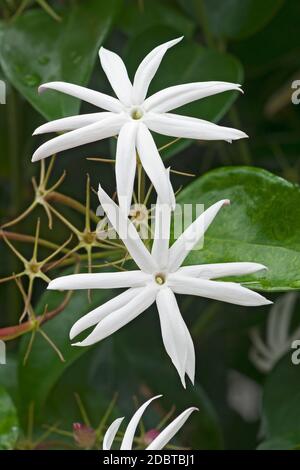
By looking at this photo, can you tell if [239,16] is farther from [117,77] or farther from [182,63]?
[117,77]

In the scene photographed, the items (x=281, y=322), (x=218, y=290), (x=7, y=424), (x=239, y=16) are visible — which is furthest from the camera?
(x=281, y=322)

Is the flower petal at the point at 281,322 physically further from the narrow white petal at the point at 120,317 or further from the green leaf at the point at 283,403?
the narrow white petal at the point at 120,317

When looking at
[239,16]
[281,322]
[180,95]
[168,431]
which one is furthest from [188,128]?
[281,322]

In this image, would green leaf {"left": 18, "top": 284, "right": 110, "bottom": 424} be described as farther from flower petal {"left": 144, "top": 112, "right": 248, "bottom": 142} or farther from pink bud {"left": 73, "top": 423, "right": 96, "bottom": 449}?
flower petal {"left": 144, "top": 112, "right": 248, "bottom": 142}

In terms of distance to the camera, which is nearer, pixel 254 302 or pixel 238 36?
pixel 254 302

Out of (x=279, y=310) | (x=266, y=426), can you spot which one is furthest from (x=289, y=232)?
(x=279, y=310)

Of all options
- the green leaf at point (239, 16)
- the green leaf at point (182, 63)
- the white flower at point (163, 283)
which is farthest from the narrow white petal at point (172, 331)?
the green leaf at point (239, 16)
